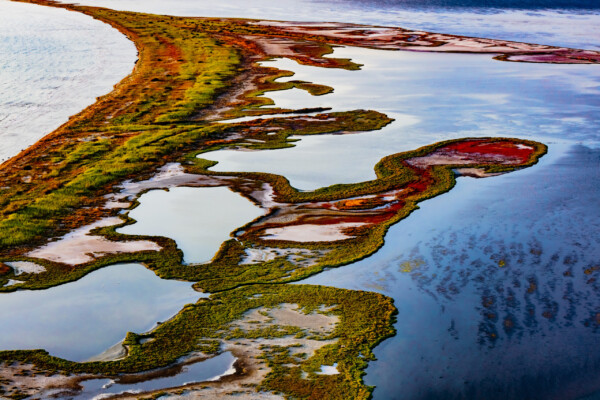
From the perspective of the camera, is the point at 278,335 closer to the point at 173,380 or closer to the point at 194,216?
the point at 173,380

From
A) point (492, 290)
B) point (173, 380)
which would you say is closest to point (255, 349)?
point (173, 380)

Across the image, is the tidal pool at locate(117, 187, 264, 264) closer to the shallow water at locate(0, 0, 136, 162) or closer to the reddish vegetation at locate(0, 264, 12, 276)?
the reddish vegetation at locate(0, 264, 12, 276)

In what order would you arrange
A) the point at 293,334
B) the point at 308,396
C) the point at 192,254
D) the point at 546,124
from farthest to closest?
1. the point at 546,124
2. the point at 192,254
3. the point at 293,334
4. the point at 308,396

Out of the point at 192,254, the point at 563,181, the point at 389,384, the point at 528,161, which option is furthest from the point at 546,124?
the point at 389,384

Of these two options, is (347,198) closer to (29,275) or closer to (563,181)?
(563,181)

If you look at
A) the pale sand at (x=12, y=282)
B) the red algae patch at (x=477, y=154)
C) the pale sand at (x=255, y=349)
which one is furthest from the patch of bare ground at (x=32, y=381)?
the red algae patch at (x=477, y=154)

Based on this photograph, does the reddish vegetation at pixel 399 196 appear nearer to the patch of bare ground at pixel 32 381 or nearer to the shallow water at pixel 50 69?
the patch of bare ground at pixel 32 381
